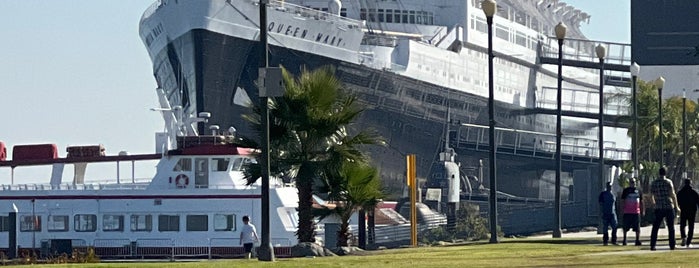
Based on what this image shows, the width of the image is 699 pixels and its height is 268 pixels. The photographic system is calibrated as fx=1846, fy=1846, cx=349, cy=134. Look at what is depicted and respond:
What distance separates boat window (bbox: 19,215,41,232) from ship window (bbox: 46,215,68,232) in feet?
1.20

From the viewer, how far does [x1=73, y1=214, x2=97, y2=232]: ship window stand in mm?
53062

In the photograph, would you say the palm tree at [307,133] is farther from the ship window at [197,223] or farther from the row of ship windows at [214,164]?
the row of ship windows at [214,164]

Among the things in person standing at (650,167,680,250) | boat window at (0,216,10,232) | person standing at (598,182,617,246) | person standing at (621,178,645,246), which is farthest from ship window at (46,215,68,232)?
person standing at (650,167,680,250)

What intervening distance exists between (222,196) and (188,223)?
135cm

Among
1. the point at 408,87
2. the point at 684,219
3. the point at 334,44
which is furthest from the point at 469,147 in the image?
the point at 684,219

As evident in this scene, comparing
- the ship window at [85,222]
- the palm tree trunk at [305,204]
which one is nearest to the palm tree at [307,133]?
the palm tree trunk at [305,204]

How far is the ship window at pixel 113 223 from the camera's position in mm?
52750

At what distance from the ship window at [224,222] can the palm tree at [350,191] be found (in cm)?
1132

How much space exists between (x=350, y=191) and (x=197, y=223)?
13256 millimetres

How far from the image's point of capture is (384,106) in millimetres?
92125

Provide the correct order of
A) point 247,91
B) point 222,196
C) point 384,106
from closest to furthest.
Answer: point 222,196
point 247,91
point 384,106

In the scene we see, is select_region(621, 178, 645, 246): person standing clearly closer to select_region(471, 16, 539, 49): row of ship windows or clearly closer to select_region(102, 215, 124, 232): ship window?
select_region(102, 215, 124, 232): ship window

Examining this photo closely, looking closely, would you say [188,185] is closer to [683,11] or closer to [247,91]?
[247,91]

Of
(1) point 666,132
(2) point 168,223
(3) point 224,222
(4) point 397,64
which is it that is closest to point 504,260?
(3) point 224,222
